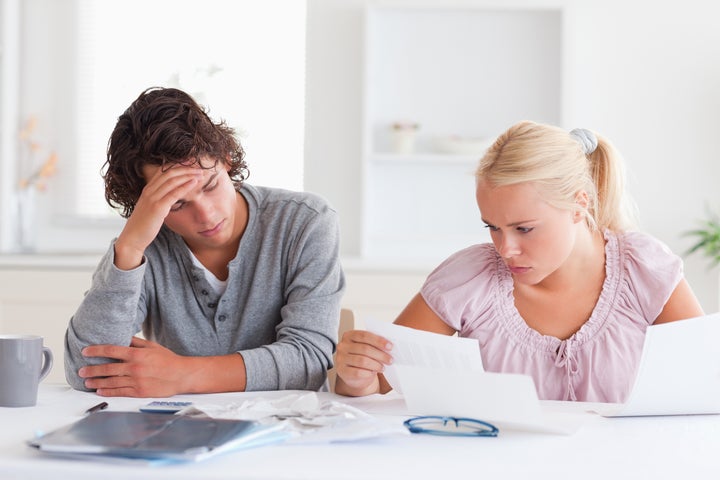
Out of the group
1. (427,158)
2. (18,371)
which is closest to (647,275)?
(18,371)

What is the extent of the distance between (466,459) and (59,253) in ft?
9.98

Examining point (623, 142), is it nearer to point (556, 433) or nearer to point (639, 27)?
point (639, 27)

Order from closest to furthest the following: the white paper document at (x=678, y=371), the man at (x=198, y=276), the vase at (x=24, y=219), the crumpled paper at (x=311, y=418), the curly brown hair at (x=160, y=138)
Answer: the crumpled paper at (x=311, y=418) → the white paper document at (x=678, y=371) → the man at (x=198, y=276) → the curly brown hair at (x=160, y=138) → the vase at (x=24, y=219)

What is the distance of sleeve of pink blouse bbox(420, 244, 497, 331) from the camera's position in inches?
70.3

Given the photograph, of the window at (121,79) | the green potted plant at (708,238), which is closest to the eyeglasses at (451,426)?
the green potted plant at (708,238)

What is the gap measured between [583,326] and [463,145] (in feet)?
6.31

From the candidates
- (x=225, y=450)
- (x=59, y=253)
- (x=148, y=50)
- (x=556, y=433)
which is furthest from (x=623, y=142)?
(x=225, y=450)

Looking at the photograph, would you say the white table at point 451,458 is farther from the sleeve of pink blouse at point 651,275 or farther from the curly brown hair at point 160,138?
the curly brown hair at point 160,138

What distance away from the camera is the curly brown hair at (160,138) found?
1.74 m

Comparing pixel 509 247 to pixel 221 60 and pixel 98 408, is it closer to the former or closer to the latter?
pixel 98 408

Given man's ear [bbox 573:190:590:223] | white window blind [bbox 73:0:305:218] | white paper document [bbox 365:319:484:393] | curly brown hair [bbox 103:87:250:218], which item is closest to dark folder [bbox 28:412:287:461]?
white paper document [bbox 365:319:484:393]

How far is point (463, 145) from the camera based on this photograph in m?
3.58

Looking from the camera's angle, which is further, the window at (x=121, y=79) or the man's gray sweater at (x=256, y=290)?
the window at (x=121, y=79)

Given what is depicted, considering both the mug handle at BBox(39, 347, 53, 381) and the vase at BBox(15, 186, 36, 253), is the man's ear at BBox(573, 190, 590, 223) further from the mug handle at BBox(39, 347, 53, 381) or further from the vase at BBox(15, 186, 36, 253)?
the vase at BBox(15, 186, 36, 253)
